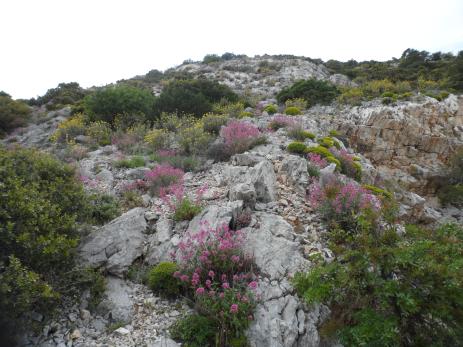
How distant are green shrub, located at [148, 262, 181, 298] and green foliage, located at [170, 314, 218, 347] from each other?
777 mm

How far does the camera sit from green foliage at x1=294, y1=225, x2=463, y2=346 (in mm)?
3303

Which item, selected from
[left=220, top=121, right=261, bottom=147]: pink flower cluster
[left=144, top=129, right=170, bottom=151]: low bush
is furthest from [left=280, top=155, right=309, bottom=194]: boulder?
[left=144, top=129, right=170, bottom=151]: low bush

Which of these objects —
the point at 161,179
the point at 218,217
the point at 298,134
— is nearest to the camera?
the point at 218,217

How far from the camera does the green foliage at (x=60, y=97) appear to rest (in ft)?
84.9

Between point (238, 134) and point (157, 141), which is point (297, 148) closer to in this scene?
point (238, 134)

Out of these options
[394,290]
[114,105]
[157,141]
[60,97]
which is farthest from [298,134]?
[60,97]

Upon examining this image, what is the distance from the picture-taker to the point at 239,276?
5047 mm

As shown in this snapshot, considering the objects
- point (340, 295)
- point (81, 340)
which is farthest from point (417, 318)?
point (81, 340)

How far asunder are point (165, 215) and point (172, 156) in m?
3.89

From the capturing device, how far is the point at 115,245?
591 centimetres

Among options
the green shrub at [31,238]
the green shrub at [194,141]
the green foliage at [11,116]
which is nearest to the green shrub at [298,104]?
the green shrub at [194,141]

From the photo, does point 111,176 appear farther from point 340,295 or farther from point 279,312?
point 340,295

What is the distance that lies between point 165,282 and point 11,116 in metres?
21.2

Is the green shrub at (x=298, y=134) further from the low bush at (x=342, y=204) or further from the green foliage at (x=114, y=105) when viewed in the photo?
the green foliage at (x=114, y=105)
